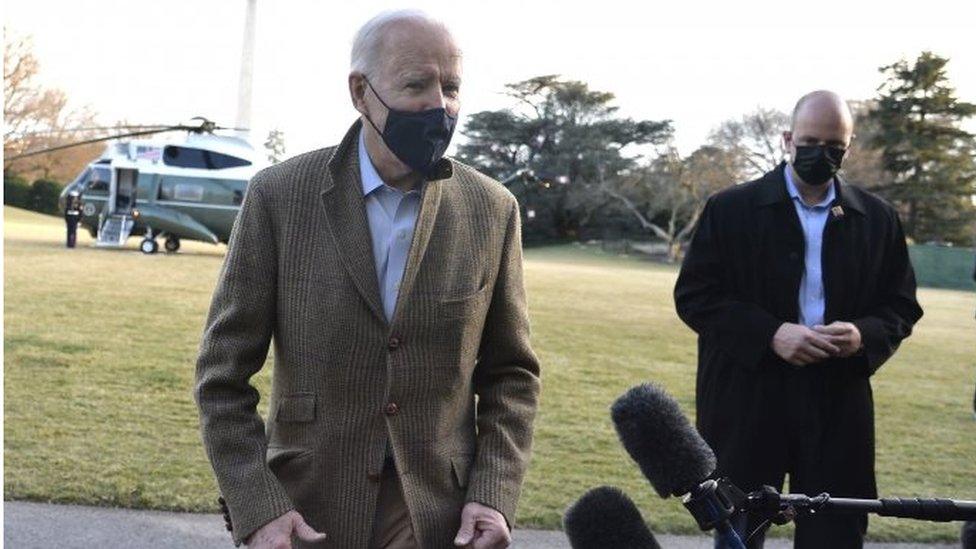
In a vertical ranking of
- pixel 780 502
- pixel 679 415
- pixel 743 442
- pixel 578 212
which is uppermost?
pixel 679 415

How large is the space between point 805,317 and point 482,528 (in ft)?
6.57

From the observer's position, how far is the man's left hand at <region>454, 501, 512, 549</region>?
93.0 inches

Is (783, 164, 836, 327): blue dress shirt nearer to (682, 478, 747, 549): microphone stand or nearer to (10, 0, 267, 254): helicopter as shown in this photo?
(682, 478, 747, 549): microphone stand

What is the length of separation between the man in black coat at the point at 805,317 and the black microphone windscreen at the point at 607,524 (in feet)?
7.61

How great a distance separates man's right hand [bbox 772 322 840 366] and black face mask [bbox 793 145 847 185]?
52cm

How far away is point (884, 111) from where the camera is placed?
75000mm

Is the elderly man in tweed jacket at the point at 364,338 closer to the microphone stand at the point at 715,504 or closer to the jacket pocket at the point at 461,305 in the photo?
the jacket pocket at the point at 461,305

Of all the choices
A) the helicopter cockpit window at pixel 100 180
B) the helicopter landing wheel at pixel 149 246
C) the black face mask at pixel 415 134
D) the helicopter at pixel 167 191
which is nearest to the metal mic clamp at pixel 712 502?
the black face mask at pixel 415 134

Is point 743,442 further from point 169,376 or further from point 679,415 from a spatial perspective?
point 169,376

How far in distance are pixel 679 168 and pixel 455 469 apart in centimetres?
8262

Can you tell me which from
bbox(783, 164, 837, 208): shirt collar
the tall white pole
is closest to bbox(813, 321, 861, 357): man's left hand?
bbox(783, 164, 837, 208): shirt collar

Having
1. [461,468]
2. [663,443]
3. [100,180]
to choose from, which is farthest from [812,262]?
[100,180]

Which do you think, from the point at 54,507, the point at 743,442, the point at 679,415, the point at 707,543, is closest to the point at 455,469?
the point at 679,415

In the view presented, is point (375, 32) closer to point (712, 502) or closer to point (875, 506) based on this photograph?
point (712, 502)
